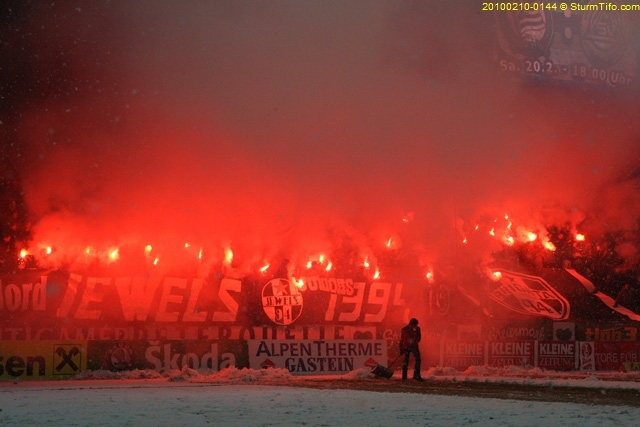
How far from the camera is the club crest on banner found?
27.2 metres

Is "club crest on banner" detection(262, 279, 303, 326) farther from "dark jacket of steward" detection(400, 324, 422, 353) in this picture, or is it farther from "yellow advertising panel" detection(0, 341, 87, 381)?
"yellow advertising panel" detection(0, 341, 87, 381)

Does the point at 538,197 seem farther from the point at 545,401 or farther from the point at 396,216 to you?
the point at 545,401

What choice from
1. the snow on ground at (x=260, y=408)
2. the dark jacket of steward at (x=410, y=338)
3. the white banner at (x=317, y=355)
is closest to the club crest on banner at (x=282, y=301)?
the white banner at (x=317, y=355)

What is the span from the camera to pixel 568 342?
28781mm

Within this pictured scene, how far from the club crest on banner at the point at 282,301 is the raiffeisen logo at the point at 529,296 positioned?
8.43 metres

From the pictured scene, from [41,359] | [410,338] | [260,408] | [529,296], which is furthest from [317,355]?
A: [260,408]

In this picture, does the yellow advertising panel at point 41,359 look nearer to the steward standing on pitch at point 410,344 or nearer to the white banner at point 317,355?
the white banner at point 317,355

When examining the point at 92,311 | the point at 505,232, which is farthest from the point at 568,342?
the point at 92,311

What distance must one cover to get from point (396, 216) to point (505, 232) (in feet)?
21.0

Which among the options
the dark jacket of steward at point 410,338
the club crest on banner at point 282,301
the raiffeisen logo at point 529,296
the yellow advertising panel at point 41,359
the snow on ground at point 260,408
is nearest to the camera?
the snow on ground at point 260,408

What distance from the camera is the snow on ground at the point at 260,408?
12.2m

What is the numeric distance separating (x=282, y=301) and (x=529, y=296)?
34.4 feet

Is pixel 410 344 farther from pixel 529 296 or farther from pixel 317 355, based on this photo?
pixel 529 296

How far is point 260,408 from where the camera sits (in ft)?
46.1
